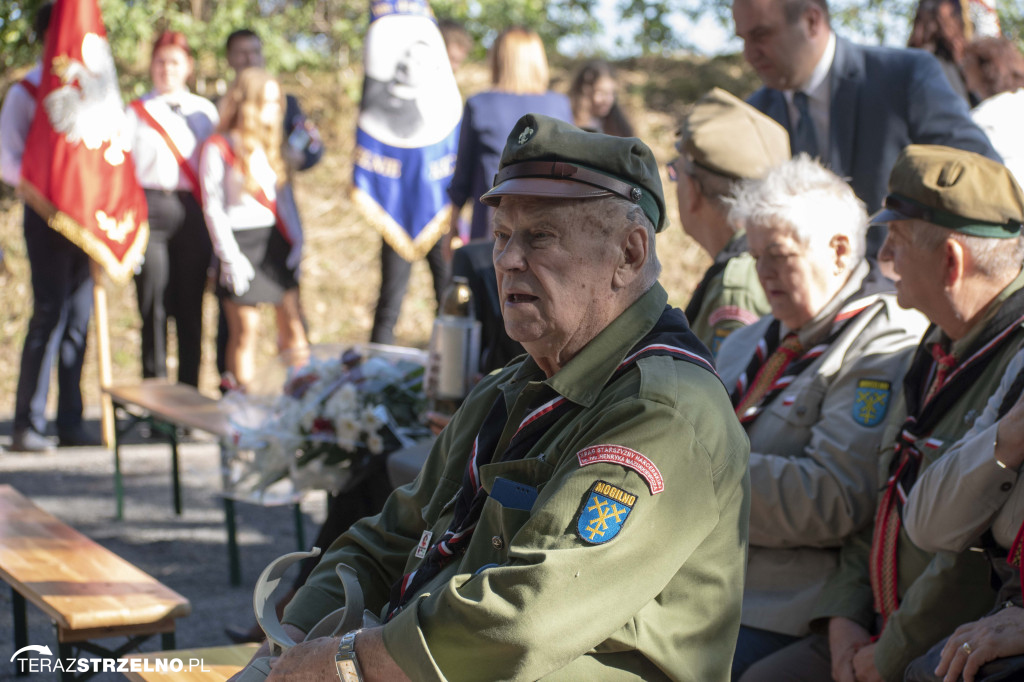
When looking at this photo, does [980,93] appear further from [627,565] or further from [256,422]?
[627,565]

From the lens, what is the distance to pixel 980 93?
18.5ft

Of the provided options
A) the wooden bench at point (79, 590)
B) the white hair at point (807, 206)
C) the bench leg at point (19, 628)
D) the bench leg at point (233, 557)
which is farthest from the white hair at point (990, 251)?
the bench leg at point (233, 557)

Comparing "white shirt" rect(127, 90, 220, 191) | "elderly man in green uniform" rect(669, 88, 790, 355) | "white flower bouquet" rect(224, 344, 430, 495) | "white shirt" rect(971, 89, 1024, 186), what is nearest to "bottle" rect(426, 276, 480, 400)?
"white flower bouquet" rect(224, 344, 430, 495)

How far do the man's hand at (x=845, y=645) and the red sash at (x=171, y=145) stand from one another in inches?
232

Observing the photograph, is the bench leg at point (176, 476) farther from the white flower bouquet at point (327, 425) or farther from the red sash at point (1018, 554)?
the red sash at point (1018, 554)

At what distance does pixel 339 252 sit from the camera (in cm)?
1255

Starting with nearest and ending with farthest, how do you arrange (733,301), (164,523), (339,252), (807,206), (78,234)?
(807,206) → (733,301) → (164,523) → (78,234) → (339,252)

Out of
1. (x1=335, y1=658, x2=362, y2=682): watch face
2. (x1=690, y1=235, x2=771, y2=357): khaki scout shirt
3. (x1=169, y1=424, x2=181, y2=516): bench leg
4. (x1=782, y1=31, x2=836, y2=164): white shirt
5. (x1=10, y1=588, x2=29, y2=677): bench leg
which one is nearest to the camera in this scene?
(x1=335, y1=658, x2=362, y2=682): watch face

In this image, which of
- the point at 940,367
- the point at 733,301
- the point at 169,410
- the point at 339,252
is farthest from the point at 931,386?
the point at 339,252

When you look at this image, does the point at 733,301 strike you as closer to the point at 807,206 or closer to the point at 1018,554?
the point at 807,206

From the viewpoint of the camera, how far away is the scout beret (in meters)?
3.65

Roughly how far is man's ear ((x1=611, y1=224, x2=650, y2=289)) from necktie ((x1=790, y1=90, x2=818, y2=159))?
8.14 ft

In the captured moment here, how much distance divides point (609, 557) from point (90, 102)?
22.0 feet

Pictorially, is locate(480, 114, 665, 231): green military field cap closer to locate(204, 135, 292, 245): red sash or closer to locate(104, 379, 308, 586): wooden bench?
locate(104, 379, 308, 586): wooden bench
